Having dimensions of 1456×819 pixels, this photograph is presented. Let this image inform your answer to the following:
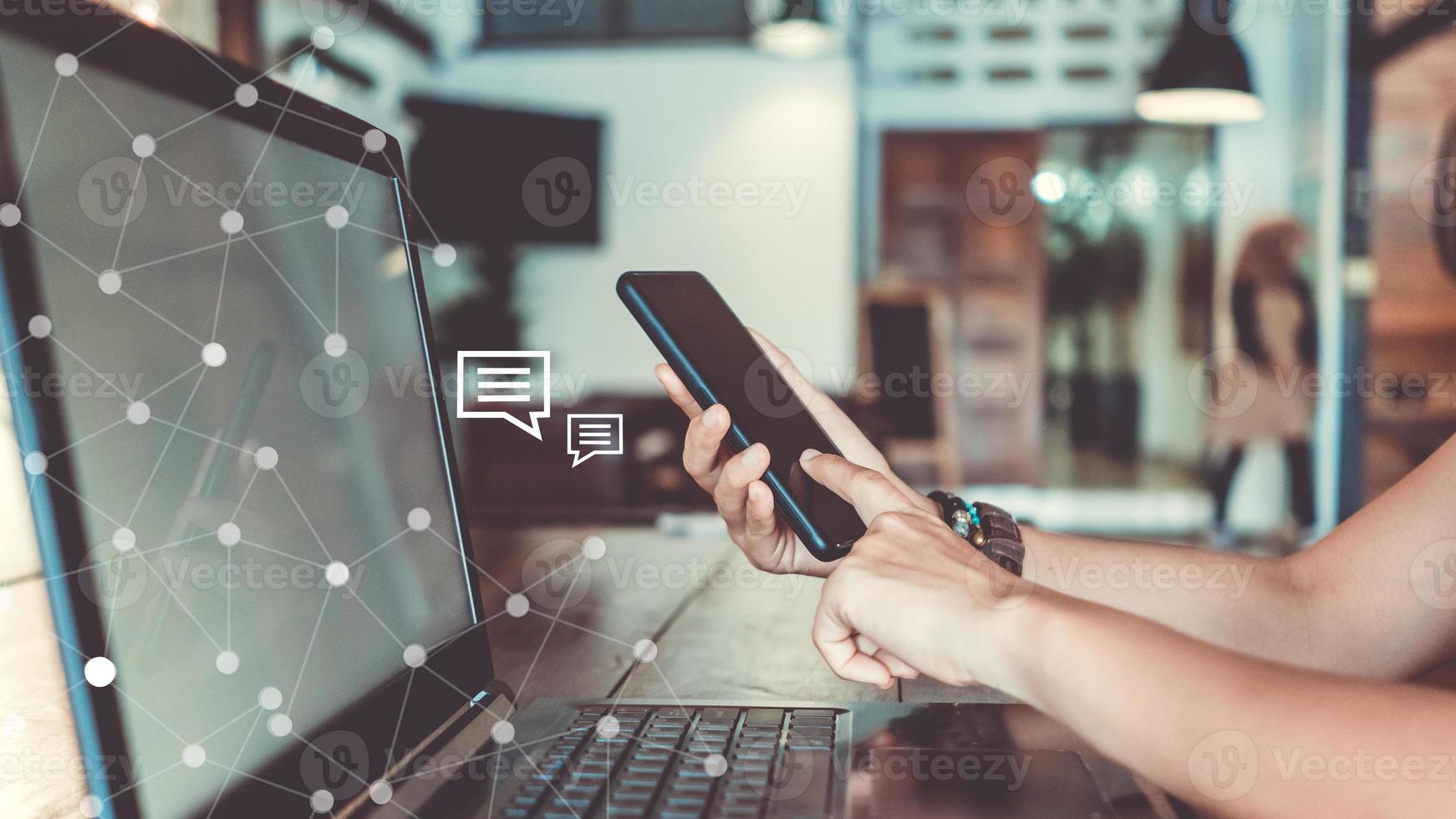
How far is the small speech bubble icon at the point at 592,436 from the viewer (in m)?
2.51

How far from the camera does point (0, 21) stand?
323 millimetres

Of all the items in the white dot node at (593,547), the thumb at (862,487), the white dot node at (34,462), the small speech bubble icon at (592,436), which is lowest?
the small speech bubble icon at (592,436)

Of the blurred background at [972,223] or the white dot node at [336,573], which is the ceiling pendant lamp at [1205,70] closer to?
the blurred background at [972,223]

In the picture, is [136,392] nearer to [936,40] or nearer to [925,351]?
[925,351]

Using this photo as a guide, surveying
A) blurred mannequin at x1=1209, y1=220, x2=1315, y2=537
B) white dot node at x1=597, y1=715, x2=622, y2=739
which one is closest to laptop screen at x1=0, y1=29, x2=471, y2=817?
white dot node at x1=597, y1=715, x2=622, y2=739

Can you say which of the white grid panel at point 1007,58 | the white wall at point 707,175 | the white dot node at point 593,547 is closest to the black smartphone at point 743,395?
the white dot node at point 593,547

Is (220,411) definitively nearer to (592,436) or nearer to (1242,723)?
(1242,723)

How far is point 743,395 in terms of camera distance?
72 cm

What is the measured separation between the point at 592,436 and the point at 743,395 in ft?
7.98

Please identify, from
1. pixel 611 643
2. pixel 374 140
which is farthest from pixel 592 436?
pixel 374 140

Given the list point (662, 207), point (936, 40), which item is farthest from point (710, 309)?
point (936, 40)

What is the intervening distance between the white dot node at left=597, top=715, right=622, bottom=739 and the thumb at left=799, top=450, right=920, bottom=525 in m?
0.18

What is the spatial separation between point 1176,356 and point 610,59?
3.68 m

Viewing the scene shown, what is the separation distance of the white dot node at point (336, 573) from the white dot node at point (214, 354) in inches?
4.5
